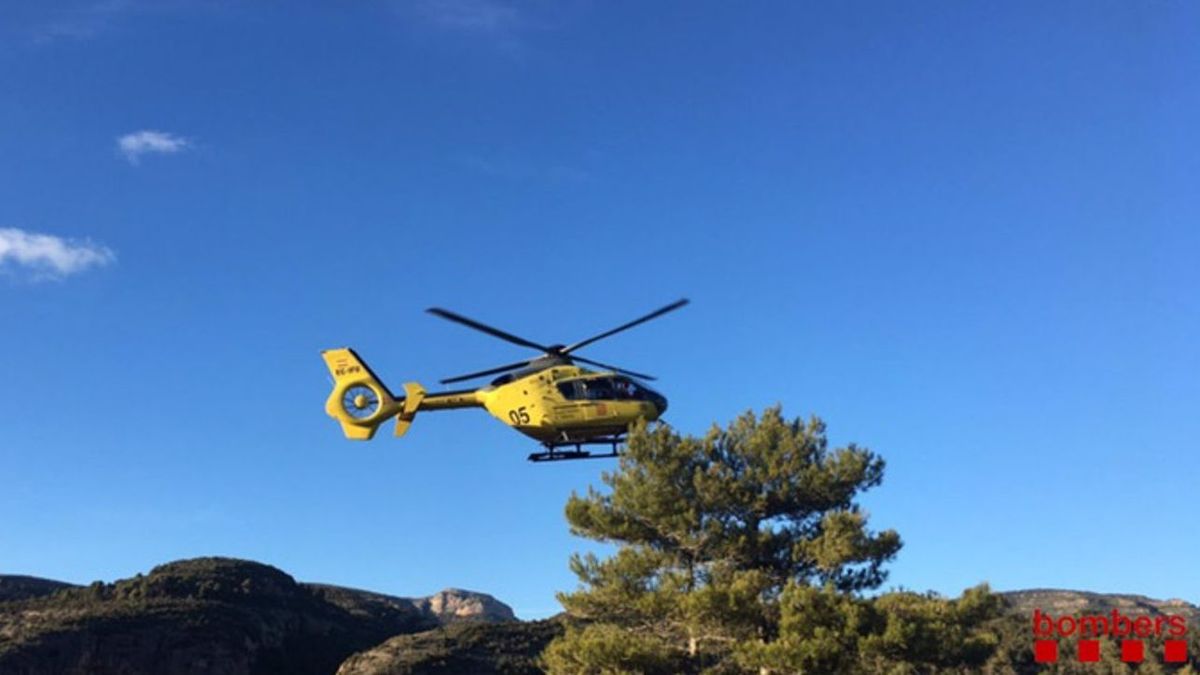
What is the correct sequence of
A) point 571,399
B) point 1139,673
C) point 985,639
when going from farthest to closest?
point 1139,673 < point 571,399 < point 985,639

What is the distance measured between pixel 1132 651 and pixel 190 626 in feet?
194

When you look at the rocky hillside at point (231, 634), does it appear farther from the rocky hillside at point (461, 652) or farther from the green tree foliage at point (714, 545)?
the green tree foliage at point (714, 545)

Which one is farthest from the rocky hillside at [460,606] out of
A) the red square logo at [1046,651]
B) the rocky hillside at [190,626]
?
the red square logo at [1046,651]

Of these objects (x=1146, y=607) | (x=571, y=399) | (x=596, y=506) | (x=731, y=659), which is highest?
(x=1146, y=607)

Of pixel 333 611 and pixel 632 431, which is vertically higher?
pixel 333 611

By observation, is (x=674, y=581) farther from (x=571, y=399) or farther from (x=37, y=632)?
(x=37, y=632)

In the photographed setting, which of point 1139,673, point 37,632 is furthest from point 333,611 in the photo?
point 1139,673

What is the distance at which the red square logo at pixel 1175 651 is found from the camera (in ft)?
175

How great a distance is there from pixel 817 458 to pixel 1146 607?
96.0m

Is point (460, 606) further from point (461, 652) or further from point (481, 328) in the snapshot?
point (481, 328)

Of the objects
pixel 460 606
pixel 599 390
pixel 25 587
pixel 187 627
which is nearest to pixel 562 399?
pixel 599 390

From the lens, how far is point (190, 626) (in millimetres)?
68312

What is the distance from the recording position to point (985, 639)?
77.1 feet

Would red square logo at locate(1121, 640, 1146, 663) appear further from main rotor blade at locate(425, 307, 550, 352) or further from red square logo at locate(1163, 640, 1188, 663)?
main rotor blade at locate(425, 307, 550, 352)
